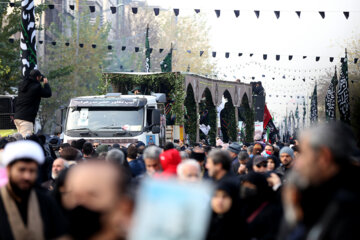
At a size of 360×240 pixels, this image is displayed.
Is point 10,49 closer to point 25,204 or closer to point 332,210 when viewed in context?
point 25,204

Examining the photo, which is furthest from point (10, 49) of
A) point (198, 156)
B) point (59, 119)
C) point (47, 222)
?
point (47, 222)

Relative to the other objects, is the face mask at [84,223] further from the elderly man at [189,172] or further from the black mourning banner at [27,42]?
the black mourning banner at [27,42]

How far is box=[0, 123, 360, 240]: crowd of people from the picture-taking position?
322 cm

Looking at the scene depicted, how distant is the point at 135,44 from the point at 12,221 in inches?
3603

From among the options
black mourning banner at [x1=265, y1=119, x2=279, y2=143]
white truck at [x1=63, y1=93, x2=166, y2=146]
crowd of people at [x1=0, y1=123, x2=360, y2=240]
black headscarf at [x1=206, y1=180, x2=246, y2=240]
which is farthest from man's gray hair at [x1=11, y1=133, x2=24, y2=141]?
black mourning banner at [x1=265, y1=119, x2=279, y2=143]

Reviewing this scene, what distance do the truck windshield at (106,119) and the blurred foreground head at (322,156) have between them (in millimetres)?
17309

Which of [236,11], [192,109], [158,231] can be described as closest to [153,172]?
[158,231]

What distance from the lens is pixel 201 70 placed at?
3063 inches

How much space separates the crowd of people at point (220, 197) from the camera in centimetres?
322

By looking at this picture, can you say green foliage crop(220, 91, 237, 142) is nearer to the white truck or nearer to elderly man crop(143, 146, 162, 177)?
the white truck

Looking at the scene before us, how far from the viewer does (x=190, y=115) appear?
3025cm

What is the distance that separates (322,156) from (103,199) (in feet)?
3.70

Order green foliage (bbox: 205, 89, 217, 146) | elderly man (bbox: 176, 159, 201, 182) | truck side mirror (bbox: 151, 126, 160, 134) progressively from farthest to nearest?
1. green foliage (bbox: 205, 89, 217, 146)
2. truck side mirror (bbox: 151, 126, 160, 134)
3. elderly man (bbox: 176, 159, 201, 182)

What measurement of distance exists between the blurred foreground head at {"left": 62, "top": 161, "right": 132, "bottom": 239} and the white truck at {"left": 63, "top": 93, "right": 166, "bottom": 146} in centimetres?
1702
